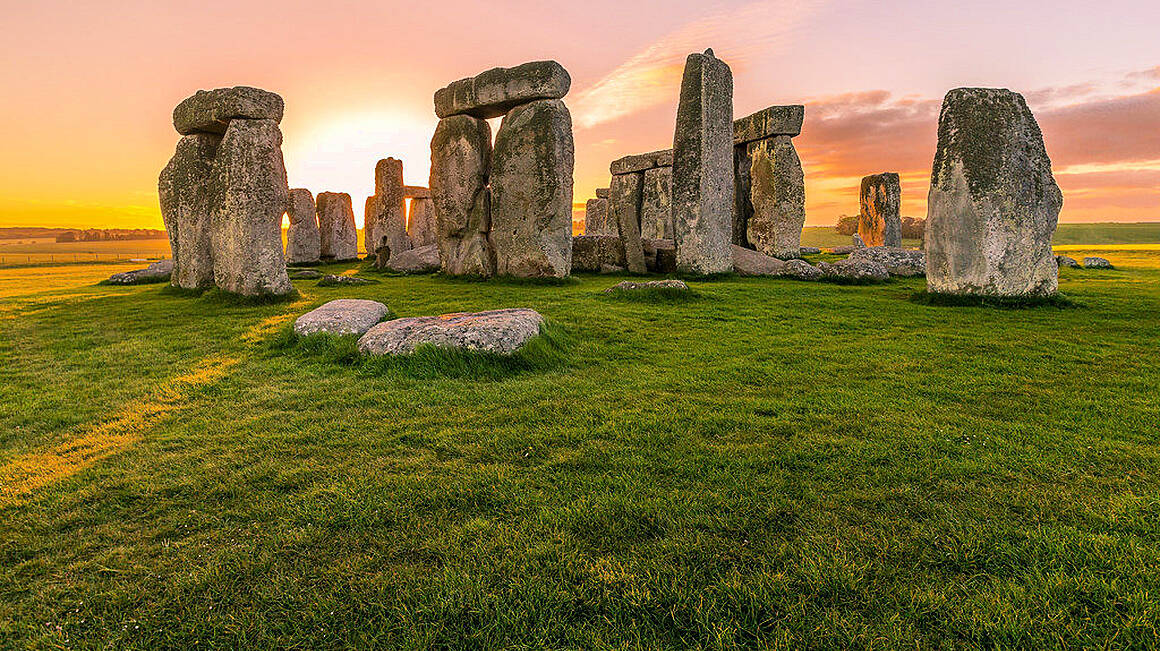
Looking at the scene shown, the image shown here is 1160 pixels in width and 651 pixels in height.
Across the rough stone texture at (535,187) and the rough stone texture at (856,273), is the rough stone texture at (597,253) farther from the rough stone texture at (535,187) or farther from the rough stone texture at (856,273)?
the rough stone texture at (856,273)

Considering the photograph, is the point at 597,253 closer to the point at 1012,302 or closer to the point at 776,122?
the point at 776,122

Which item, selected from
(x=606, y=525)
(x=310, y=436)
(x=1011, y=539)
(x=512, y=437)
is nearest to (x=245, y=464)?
(x=310, y=436)

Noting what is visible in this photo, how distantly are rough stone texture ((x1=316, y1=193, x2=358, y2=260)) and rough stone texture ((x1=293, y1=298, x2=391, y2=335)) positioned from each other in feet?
54.1

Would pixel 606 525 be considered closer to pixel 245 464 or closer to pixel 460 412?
pixel 460 412

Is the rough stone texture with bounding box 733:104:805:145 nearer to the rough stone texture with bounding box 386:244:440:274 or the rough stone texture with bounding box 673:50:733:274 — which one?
the rough stone texture with bounding box 673:50:733:274

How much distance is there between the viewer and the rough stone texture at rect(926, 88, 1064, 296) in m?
7.70

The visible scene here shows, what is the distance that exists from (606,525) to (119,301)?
12.2m

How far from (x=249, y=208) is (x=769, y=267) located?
Answer: 1101 cm

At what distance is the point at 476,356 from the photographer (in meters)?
4.80

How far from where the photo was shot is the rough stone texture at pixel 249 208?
8.88m

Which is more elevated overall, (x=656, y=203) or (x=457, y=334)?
(x=656, y=203)

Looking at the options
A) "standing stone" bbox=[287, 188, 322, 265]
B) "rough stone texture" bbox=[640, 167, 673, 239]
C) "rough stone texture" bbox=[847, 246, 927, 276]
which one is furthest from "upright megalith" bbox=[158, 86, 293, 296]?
"rough stone texture" bbox=[640, 167, 673, 239]

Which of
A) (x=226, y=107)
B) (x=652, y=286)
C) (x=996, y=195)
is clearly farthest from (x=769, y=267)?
(x=226, y=107)

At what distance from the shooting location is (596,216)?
2852cm
